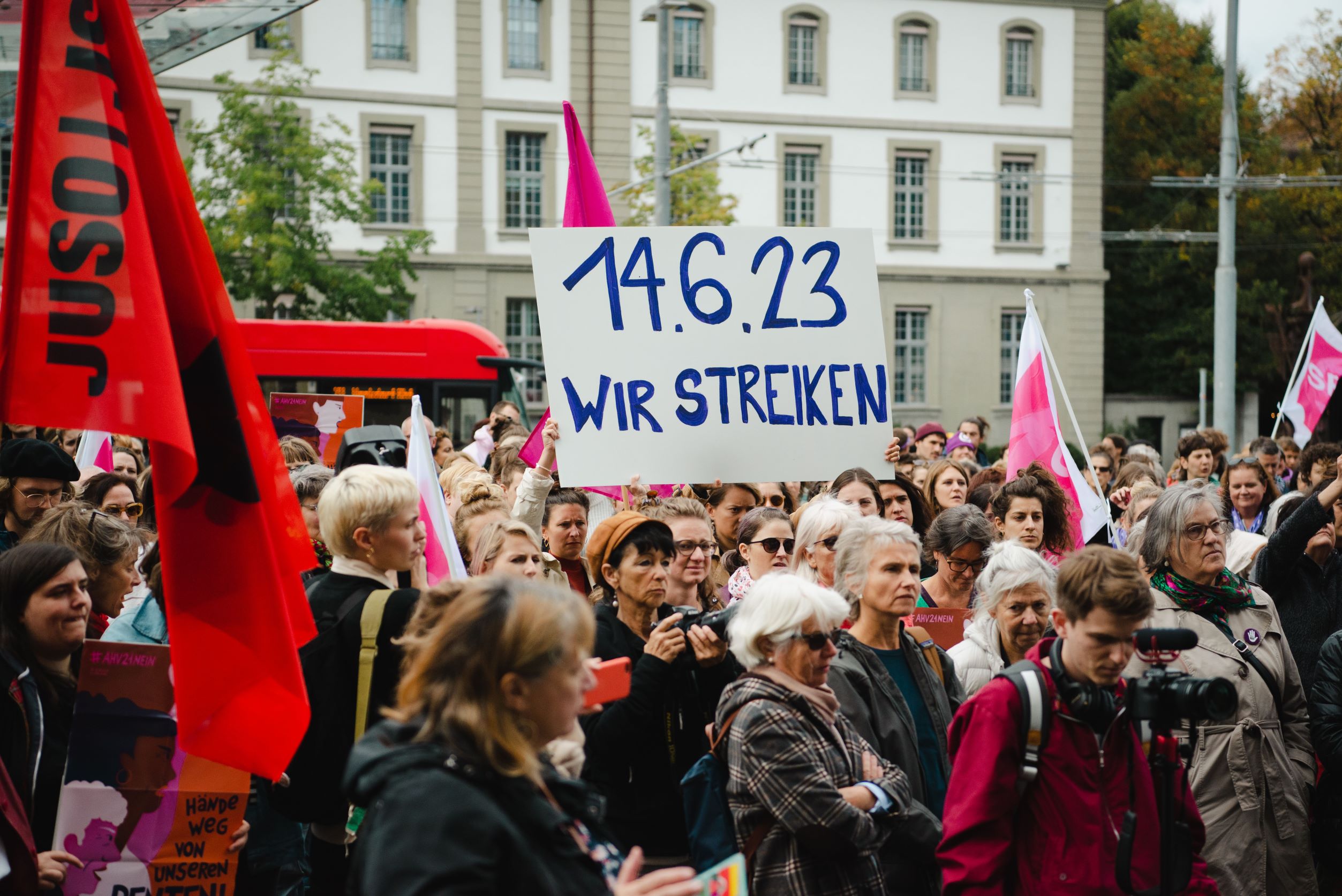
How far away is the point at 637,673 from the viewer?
4180mm

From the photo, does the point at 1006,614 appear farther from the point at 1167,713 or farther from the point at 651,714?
the point at 1167,713

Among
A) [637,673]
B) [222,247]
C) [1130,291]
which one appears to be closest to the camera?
[637,673]

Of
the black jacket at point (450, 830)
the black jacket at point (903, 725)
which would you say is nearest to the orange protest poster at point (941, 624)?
the black jacket at point (903, 725)

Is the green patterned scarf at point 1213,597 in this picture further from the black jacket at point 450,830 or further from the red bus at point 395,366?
the red bus at point 395,366

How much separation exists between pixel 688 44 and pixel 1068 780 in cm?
3371

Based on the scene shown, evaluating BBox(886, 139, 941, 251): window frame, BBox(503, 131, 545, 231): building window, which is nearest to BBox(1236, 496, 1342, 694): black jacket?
BBox(503, 131, 545, 231): building window

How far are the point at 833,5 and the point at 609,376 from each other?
1279 inches

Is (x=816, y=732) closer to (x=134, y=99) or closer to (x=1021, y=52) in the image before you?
(x=134, y=99)

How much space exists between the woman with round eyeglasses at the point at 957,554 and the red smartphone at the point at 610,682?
304 cm

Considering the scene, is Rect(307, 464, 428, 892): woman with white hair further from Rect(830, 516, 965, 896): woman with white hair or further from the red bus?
the red bus

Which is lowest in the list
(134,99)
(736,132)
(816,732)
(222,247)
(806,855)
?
(806,855)

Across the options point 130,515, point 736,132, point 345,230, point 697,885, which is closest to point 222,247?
point 345,230

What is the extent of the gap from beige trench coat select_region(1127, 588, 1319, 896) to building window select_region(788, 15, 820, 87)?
107 feet

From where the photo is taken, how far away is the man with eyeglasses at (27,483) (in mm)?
6227
